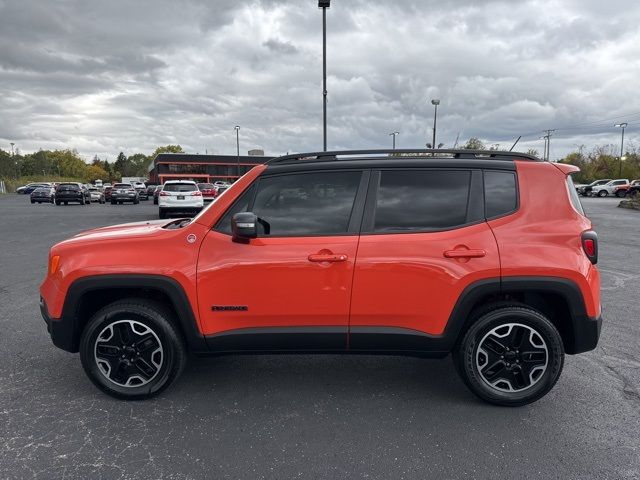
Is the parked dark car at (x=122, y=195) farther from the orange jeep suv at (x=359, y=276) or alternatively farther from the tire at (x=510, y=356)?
the tire at (x=510, y=356)

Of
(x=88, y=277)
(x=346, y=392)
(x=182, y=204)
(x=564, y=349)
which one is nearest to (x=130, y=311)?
(x=88, y=277)

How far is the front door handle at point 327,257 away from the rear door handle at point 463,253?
27.8 inches

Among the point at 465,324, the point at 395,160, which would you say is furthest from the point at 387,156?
the point at 465,324

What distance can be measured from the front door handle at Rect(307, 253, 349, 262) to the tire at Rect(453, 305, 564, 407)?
1.05m

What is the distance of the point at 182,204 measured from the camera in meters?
18.1

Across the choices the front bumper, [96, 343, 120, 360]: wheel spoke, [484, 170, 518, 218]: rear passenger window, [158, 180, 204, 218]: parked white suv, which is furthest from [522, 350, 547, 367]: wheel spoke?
[158, 180, 204, 218]: parked white suv

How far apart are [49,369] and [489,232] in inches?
148

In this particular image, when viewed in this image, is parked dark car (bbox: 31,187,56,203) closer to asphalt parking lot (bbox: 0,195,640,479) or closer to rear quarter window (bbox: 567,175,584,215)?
asphalt parking lot (bbox: 0,195,640,479)

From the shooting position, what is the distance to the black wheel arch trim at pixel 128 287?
10.3 ft

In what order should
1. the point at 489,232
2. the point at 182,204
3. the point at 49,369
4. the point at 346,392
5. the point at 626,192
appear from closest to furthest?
the point at 489,232
the point at 346,392
the point at 49,369
the point at 182,204
the point at 626,192

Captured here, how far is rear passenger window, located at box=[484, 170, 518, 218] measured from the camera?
3178 millimetres

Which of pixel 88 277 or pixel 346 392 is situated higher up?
pixel 88 277

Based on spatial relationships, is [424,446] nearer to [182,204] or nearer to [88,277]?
[88,277]

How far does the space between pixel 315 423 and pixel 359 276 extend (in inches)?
40.7
